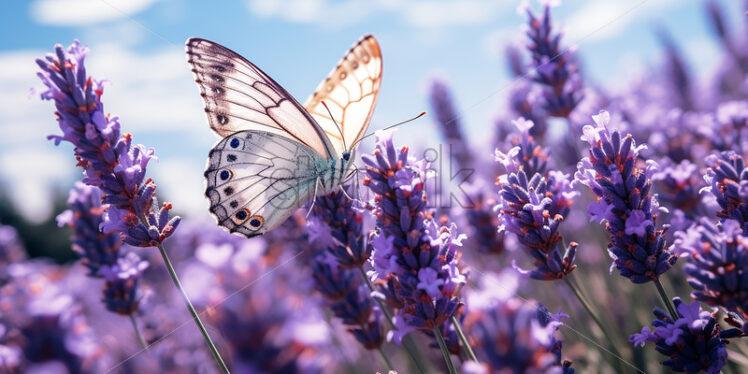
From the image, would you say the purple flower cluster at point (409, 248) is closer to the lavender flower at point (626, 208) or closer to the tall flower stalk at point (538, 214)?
the tall flower stalk at point (538, 214)

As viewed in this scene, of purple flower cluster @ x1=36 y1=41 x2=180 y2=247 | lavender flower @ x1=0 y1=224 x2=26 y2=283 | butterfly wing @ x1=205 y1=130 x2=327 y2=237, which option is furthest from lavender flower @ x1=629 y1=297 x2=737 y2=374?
lavender flower @ x1=0 y1=224 x2=26 y2=283

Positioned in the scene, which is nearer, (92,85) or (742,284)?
(742,284)

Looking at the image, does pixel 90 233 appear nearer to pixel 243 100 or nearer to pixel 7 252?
pixel 243 100

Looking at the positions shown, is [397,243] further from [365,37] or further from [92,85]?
[365,37]

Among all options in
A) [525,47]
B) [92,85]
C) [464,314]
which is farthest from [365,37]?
[464,314]

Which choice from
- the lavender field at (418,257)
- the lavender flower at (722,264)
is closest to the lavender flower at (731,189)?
the lavender field at (418,257)

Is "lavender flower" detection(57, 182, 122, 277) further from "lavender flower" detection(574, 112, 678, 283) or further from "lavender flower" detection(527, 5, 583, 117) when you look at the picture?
"lavender flower" detection(527, 5, 583, 117)
